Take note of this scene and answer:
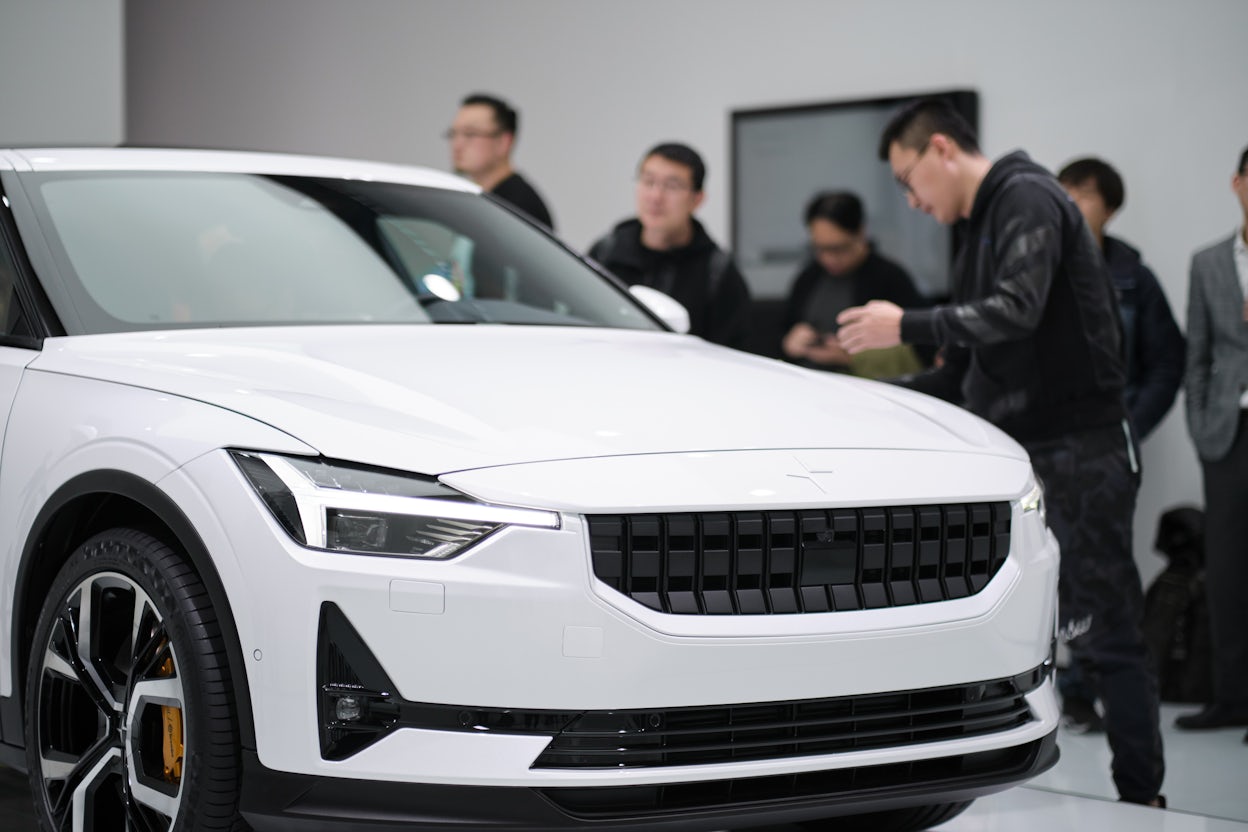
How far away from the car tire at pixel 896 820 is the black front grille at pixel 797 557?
0.84 meters

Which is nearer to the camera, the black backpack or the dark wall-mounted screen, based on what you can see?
the black backpack

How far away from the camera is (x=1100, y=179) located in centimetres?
604

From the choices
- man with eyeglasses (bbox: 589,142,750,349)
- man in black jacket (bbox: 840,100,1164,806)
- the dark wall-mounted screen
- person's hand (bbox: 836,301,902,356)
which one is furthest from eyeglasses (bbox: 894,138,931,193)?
the dark wall-mounted screen

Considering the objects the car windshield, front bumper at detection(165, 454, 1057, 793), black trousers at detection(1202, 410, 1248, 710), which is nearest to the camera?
front bumper at detection(165, 454, 1057, 793)

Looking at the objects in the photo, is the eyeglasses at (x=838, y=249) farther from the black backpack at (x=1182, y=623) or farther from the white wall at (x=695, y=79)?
the black backpack at (x=1182, y=623)

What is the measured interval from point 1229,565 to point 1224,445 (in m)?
0.43

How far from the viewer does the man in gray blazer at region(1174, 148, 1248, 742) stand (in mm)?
5562

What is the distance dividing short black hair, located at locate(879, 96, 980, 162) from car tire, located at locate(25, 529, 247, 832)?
2.40m

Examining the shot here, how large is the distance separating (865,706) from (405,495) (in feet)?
2.75

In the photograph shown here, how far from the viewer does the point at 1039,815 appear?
3738 millimetres

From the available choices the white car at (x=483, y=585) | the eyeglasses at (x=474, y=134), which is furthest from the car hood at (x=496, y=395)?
the eyeglasses at (x=474, y=134)

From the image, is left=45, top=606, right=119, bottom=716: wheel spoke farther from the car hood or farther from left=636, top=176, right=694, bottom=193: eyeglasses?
left=636, top=176, right=694, bottom=193: eyeglasses

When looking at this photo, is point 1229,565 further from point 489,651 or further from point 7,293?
point 7,293

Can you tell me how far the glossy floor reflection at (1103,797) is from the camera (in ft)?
11.8
